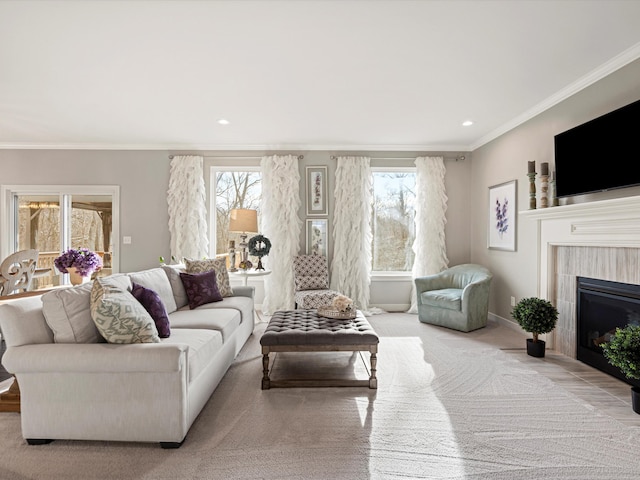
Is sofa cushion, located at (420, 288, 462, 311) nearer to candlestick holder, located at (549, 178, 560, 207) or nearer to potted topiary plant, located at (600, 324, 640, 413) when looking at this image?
candlestick holder, located at (549, 178, 560, 207)

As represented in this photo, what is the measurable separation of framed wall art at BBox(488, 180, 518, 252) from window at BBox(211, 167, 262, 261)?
3467 millimetres

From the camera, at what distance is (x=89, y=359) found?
6.16 ft

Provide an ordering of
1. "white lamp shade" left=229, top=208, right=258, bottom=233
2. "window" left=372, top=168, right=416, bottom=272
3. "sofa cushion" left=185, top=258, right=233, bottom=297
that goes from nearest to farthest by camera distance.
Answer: "sofa cushion" left=185, top=258, right=233, bottom=297 < "white lamp shade" left=229, top=208, right=258, bottom=233 < "window" left=372, top=168, right=416, bottom=272

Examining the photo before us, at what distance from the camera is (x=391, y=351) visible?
3604mm

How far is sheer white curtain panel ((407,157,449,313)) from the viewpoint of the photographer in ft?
17.8

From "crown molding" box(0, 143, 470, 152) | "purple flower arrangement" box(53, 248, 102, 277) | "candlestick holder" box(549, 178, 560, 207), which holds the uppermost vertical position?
"crown molding" box(0, 143, 470, 152)

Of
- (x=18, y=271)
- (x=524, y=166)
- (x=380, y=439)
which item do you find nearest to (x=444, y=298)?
(x=524, y=166)

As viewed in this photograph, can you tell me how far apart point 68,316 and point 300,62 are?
243cm

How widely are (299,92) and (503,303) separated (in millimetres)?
3699

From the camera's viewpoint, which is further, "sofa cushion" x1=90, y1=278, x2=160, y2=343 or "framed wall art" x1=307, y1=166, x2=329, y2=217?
"framed wall art" x1=307, y1=166, x2=329, y2=217

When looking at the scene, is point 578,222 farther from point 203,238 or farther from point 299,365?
point 203,238

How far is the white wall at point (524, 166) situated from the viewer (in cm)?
292

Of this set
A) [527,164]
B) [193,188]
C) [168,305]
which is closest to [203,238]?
[193,188]

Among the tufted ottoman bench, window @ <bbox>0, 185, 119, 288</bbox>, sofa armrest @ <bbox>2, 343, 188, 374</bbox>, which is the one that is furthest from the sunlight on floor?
window @ <bbox>0, 185, 119, 288</bbox>
